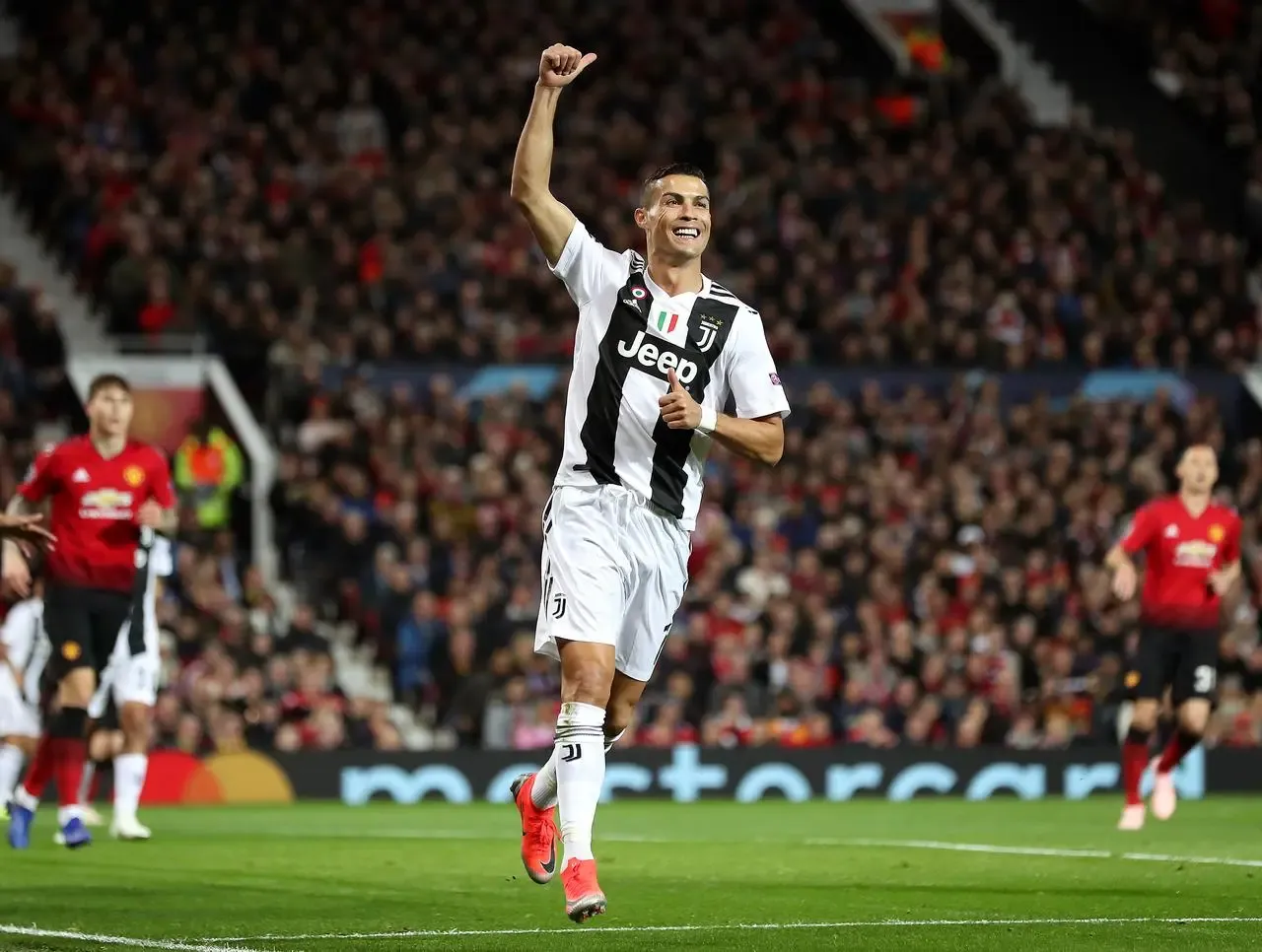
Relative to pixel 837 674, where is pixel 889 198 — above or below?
above

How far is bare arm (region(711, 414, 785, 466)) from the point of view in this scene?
8461 mm

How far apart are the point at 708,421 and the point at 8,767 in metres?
9.75

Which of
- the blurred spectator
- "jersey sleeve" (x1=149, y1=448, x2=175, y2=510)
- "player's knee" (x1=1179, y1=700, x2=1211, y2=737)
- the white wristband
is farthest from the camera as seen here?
the blurred spectator

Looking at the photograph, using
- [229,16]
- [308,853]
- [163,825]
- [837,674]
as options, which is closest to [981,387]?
[837,674]

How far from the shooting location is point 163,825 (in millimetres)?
15969

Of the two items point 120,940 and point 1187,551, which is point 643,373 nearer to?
point 120,940

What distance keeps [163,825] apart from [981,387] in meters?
12.9

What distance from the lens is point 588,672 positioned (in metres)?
8.45

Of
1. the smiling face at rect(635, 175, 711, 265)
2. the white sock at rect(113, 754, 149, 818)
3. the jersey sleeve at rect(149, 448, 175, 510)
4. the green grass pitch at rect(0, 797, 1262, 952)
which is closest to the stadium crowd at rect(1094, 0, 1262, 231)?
the green grass pitch at rect(0, 797, 1262, 952)

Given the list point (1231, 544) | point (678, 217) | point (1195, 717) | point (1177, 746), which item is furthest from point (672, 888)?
point (1231, 544)

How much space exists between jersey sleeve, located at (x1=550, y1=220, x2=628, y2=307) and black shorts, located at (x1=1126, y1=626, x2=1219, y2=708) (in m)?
8.23

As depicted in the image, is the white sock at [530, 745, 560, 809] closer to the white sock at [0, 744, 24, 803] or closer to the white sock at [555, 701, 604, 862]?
the white sock at [555, 701, 604, 862]

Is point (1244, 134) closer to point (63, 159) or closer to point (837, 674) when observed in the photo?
point (837, 674)

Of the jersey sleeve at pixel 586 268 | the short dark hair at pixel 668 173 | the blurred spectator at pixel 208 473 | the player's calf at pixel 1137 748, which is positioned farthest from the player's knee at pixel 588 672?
the blurred spectator at pixel 208 473
